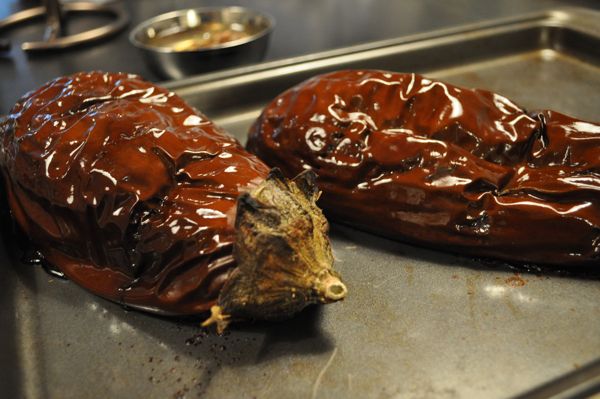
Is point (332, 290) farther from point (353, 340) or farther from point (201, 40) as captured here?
point (201, 40)

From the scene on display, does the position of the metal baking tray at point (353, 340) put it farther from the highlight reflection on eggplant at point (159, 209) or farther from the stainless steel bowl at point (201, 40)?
the stainless steel bowl at point (201, 40)

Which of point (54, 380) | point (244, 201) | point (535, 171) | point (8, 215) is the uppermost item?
point (244, 201)

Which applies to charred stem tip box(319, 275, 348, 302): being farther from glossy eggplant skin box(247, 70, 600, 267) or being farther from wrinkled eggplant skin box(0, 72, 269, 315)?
glossy eggplant skin box(247, 70, 600, 267)

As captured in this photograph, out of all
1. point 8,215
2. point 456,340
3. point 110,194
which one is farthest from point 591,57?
point 8,215

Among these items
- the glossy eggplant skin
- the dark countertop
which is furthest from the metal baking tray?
the dark countertop

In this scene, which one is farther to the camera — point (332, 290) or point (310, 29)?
point (310, 29)

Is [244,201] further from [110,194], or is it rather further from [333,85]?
[333,85]

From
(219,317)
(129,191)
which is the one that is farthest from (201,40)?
(219,317)
